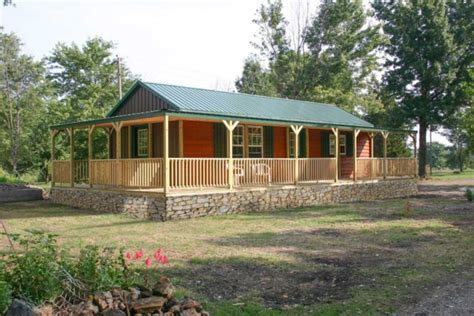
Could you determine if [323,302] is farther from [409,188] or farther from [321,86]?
[321,86]

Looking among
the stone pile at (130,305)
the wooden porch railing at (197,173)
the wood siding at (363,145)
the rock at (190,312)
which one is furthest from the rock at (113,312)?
the wood siding at (363,145)

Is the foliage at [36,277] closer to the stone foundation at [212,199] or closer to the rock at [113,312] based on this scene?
the rock at [113,312]

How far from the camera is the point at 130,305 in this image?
4.26 meters

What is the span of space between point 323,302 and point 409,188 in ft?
60.1

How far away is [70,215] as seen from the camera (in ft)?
46.0

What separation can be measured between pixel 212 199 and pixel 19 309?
1009 centimetres

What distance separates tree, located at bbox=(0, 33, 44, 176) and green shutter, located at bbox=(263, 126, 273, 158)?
22.6 metres

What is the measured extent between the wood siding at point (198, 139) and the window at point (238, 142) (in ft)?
3.34

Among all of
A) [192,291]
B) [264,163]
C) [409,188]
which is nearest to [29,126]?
[264,163]

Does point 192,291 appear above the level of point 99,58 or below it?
below

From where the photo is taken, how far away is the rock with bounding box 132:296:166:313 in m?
4.23

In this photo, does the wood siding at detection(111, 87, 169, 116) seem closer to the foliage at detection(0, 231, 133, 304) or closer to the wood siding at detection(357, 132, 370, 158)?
the foliage at detection(0, 231, 133, 304)

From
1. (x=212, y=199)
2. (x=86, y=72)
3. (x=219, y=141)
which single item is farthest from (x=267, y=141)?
(x=86, y=72)

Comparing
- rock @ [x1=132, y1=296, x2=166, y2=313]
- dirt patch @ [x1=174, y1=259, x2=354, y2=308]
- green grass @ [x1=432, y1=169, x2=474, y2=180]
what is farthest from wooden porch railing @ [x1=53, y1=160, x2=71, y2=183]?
green grass @ [x1=432, y1=169, x2=474, y2=180]
